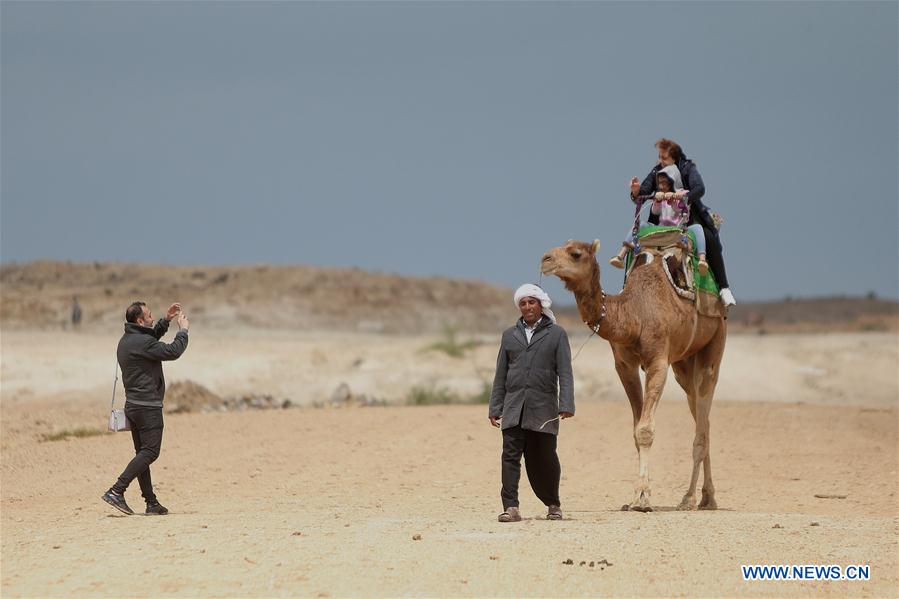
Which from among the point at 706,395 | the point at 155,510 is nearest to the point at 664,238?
the point at 706,395

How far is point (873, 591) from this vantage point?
408 inches

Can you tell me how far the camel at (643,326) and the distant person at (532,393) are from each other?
0.53 m

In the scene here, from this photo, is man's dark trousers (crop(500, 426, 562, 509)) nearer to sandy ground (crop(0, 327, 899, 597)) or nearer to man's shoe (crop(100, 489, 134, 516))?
sandy ground (crop(0, 327, 899, 597))

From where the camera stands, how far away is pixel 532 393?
43.5 feet

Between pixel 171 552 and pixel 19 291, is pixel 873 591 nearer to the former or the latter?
pixel 171 552

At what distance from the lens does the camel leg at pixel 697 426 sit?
51.1 feet

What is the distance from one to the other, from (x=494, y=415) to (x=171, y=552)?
3.66 metres

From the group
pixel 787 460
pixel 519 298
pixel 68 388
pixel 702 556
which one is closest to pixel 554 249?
pixel 519 298

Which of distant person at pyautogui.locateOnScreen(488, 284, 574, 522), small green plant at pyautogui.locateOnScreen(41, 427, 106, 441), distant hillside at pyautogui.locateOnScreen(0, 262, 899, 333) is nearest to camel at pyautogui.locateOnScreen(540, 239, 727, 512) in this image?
distant person at pyautogui.locateOnScreen(488, 284, 574, 522)

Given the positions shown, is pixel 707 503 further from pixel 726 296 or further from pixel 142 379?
pixel 142 379

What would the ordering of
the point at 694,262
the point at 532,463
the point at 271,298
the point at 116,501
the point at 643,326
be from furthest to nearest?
the point at 271,298, the point at 694,262, the point at 643,326, the point at 116,501, the point at 532,463

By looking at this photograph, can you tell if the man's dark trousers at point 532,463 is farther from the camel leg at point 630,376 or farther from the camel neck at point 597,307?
the camel leg at point 630,376

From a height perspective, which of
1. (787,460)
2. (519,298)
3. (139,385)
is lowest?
(787,460)

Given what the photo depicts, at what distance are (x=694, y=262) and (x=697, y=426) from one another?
78.7 inches
